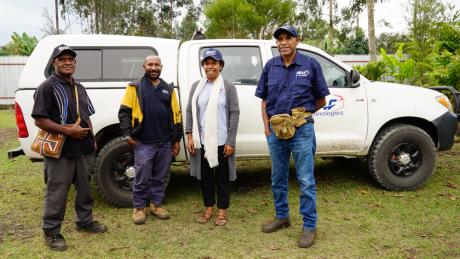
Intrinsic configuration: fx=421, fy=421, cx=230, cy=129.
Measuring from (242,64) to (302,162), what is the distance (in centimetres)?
168

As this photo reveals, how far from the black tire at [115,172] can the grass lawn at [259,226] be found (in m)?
0.16

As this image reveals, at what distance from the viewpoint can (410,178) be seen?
5.22m

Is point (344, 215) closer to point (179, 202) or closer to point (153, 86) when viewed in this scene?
point (179, 202)

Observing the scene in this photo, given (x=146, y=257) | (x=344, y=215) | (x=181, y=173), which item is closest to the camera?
(x=146, y=257)

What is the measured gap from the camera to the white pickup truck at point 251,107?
4.55 m

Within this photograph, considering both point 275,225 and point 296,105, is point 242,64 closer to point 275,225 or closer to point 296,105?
point 296,105

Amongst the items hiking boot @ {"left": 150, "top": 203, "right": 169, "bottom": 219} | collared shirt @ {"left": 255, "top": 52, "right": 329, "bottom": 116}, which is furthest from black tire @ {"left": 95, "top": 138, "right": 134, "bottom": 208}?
collared shirt @ {"left": 255, "top": 52, "right": 329, "bottom": 116}

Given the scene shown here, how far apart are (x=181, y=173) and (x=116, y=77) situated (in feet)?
7.12

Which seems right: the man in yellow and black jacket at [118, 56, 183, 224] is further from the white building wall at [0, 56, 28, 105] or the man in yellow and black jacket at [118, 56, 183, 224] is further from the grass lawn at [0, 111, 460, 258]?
the white building wall at [0, 56, 28, 105]

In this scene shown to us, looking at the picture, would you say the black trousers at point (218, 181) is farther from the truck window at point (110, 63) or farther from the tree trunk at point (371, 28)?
the tree trunk at point (371, 28)

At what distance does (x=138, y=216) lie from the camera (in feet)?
14.2

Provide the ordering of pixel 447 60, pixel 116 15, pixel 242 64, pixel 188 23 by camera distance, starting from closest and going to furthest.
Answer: pixel 242 64
pixel 447 60
pixel 116 15
pixel 188 23

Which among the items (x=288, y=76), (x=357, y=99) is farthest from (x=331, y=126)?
(x=288, y=76)

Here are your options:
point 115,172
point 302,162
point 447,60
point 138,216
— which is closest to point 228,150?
point 302,162
